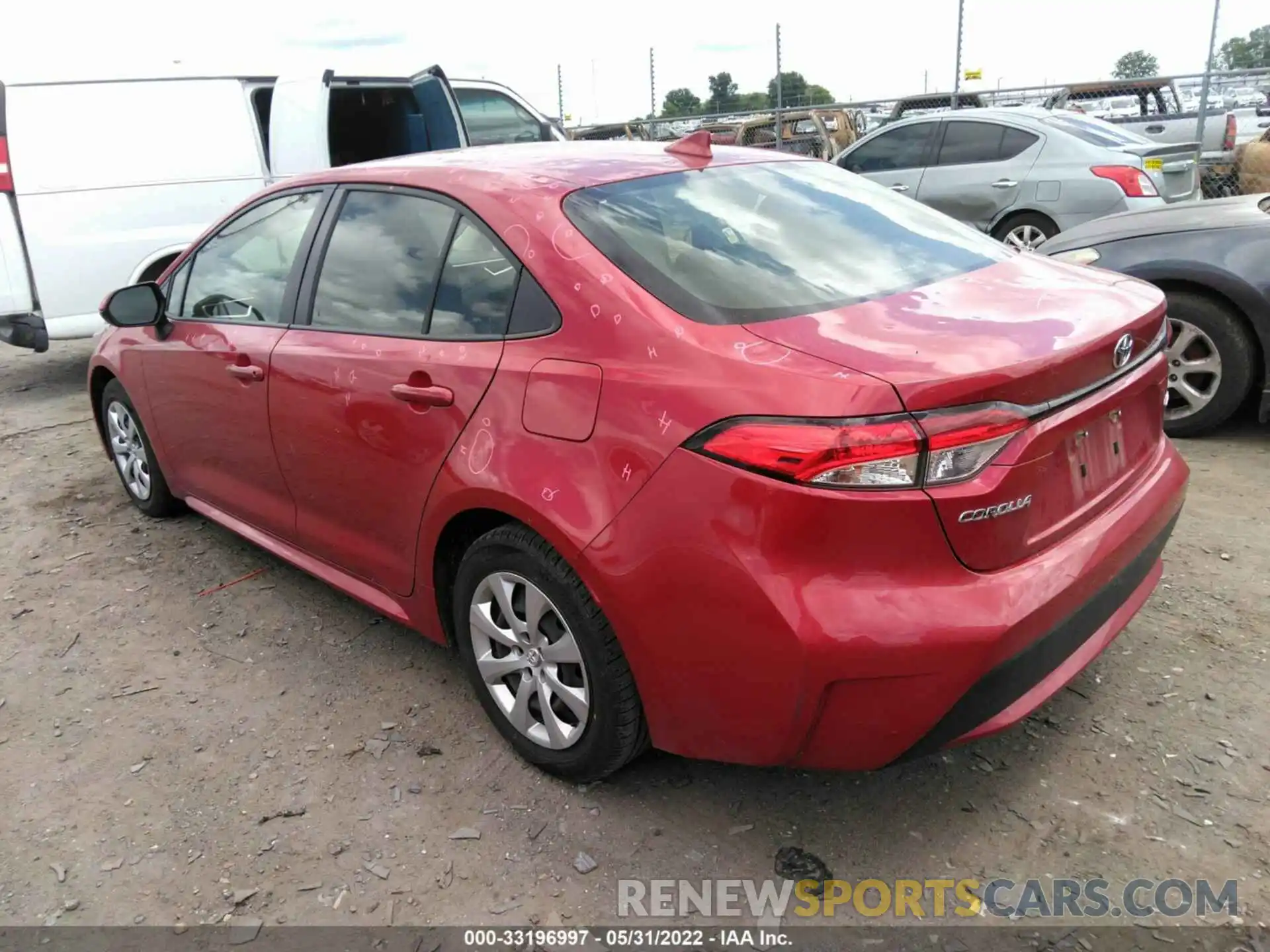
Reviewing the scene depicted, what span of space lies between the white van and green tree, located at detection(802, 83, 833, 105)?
1346cm

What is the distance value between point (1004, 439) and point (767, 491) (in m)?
0.50

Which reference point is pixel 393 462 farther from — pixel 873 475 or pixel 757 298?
pixel 873 475

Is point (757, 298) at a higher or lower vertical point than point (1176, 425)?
higher

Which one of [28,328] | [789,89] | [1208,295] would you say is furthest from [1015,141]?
[789,89]

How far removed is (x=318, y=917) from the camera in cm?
224

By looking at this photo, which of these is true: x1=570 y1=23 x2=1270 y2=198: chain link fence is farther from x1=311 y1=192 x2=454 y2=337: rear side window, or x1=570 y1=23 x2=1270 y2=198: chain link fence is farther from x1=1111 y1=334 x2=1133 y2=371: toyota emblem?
x1=1111 y1=334 x2=1133 y2=371: toyota emblem

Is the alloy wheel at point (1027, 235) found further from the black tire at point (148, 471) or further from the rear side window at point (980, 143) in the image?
the black tire at point (148, 471)

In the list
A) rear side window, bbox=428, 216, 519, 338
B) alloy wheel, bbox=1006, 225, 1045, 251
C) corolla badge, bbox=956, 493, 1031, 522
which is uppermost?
rear side window, bbox=428, 216, 519, 338

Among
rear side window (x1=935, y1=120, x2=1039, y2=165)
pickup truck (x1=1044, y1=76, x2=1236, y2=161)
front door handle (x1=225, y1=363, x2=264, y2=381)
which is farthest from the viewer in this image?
pickup truck (x1=1044, y1=76, x2=1236, y2=161)

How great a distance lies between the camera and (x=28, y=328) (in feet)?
22.6

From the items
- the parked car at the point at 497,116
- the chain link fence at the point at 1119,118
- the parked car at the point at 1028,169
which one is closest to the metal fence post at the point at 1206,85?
the chain link fence at the point at 1119,118

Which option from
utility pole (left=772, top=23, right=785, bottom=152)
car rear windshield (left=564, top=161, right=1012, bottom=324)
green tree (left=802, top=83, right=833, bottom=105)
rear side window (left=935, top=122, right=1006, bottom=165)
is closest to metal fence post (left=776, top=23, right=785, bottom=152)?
utility pole (left=772, top=23, right=785, bottom=152)

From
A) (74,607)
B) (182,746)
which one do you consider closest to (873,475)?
(182,746)

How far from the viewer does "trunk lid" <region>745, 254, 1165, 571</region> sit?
1.94 m
